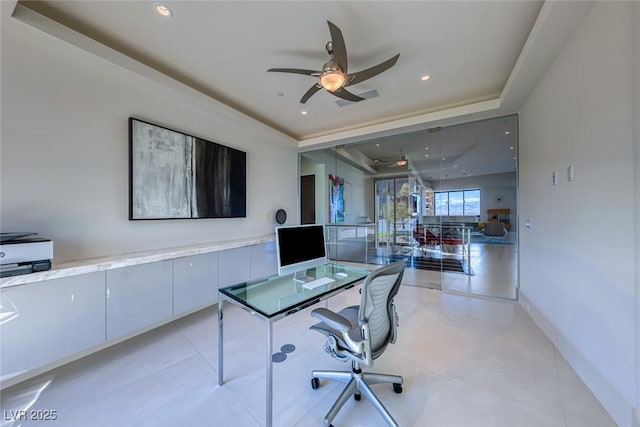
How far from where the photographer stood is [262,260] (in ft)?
13.1

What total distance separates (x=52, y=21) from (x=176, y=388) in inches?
125

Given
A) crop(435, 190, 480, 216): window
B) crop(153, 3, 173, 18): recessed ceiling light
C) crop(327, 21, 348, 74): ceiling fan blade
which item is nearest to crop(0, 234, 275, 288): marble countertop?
crop(153, 3, 173, 18): recessed ceiling light

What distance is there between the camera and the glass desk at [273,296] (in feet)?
4.70

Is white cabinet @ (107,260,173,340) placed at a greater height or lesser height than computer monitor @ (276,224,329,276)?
lesser

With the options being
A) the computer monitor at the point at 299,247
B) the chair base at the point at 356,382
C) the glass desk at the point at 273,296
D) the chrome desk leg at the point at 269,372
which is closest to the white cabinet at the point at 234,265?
the glass desk at the point at 273,296

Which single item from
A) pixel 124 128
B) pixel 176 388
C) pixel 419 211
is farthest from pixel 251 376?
pixel 419 211

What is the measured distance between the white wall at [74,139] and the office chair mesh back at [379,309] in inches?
112

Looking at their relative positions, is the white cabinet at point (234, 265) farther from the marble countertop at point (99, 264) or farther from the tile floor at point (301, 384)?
the tile floor at point (301, 384)

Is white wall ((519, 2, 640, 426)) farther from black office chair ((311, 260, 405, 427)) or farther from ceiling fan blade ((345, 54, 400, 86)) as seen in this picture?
ceiling fan blade ((345, 54, 400, 86))

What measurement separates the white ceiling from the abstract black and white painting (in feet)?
2.47

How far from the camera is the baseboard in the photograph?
4.71ft

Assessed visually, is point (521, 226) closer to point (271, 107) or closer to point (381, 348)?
point (381, 348)

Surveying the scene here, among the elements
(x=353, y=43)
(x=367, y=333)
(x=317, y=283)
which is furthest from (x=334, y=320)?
(x=353, y=43)

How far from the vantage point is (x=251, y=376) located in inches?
77.6
